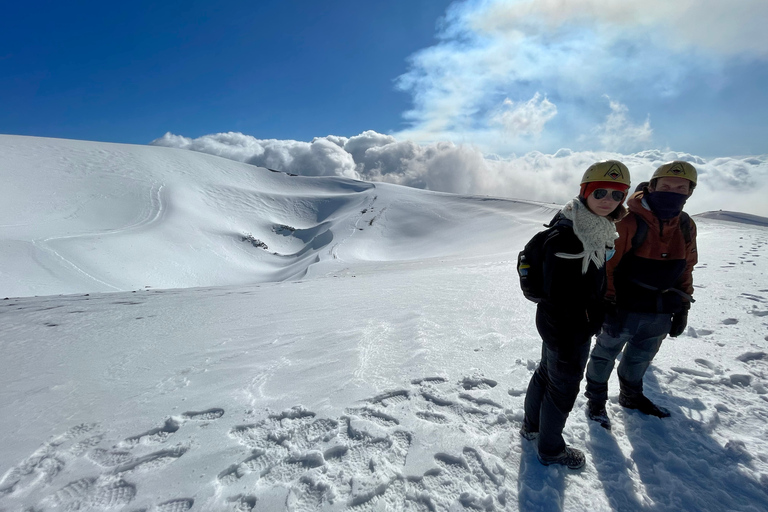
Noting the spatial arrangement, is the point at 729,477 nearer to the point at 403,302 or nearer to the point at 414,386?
the point at 414,386

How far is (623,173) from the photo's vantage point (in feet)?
7.88

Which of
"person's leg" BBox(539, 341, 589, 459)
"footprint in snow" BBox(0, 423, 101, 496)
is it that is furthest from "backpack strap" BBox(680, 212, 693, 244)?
"footprint in snow" BBox(0, 423, 101, 496)

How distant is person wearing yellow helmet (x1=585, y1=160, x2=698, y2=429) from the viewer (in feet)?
9.84

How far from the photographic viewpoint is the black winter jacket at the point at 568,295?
226 cm

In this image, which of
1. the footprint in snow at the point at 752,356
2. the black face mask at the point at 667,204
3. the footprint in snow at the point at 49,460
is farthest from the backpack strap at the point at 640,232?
the footprint in snow at the point at 49,460

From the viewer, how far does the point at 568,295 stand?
230 centimetres

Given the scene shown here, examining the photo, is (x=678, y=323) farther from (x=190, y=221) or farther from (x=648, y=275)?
(x=190, y=221)

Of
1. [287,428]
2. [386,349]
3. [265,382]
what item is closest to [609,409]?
[386,349]

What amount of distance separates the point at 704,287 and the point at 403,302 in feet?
21.8

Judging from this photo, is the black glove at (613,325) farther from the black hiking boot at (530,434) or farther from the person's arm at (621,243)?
the black hiking boot at (530,434)

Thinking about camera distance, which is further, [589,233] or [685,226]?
[685,226]

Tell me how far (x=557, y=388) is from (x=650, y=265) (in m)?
1.56

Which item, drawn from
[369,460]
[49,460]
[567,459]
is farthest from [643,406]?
[49,460]

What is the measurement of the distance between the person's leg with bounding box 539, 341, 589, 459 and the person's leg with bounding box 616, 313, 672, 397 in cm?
107
